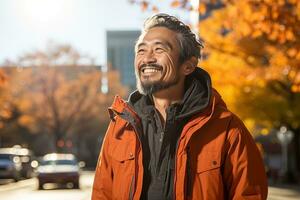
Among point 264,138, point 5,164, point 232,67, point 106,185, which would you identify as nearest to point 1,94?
point 5,164

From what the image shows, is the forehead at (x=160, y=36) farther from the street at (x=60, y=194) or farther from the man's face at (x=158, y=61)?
the street at (x=60, y=194)

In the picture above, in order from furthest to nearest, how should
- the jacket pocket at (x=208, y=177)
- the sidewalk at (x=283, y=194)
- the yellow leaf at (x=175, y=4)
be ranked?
the sidewalk at (x=283, y=194)
the yellow leaf at (x=175, y=4)
the jacket pocket at (x=208, y=177)

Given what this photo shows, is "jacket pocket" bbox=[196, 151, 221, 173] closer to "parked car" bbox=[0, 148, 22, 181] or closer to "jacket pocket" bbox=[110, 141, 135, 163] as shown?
"jacket pocket" bbox=[110, 141, 135, 163]

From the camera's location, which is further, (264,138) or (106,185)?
(264,138)

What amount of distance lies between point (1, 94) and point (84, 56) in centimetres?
1691

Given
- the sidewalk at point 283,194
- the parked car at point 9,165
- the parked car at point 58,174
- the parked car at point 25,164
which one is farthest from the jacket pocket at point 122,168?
the parked car at point 25,164

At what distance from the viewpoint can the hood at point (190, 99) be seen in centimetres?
331

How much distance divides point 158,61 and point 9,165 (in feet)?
113

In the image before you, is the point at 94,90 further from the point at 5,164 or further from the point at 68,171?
the point at 68,171

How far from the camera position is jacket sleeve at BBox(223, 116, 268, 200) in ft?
10.5

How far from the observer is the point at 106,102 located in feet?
234

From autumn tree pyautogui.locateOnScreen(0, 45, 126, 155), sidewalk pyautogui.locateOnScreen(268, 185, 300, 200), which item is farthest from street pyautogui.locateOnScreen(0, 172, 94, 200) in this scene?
autumn tree pyautogui.locateOnScreen(0, 45, 126, 155)

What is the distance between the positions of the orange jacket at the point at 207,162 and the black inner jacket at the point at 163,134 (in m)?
0.05

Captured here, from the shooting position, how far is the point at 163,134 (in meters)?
3.28
